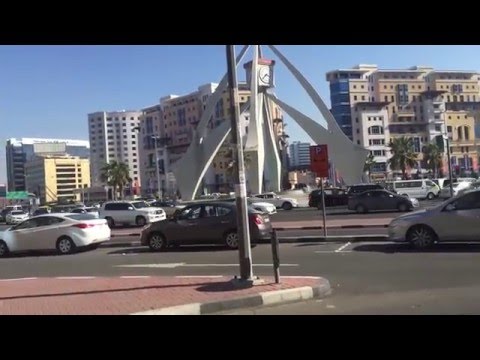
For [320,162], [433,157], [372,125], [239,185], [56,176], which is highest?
[372,125]

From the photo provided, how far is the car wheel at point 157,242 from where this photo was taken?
1750 cm

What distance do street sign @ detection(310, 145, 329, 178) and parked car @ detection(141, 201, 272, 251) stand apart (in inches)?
95.4

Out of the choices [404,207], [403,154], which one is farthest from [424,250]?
[403,154]

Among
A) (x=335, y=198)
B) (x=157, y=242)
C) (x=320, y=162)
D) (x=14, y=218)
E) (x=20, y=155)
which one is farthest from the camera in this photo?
(x=20, y=155)

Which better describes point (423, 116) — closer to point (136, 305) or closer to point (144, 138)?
point (144, 138)

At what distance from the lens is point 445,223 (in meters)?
14.0

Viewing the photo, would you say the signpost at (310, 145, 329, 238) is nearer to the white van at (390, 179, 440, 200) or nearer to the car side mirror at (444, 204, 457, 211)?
the car side mirror at (444, 204, 457, 211)

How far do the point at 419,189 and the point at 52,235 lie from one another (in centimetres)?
3672

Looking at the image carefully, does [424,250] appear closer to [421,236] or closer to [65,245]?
[421,236]

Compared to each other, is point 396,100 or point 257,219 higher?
point 396,100

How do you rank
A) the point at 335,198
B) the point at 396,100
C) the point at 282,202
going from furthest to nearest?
the point at 396,100 → the point at 282,202 → the point at 335,198

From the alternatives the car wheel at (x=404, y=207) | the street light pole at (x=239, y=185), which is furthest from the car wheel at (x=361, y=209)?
the street light pole at (x=239, y=185)

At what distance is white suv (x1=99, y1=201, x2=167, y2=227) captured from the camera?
3167cm

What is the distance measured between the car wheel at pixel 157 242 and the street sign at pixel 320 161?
5365 millimetres
